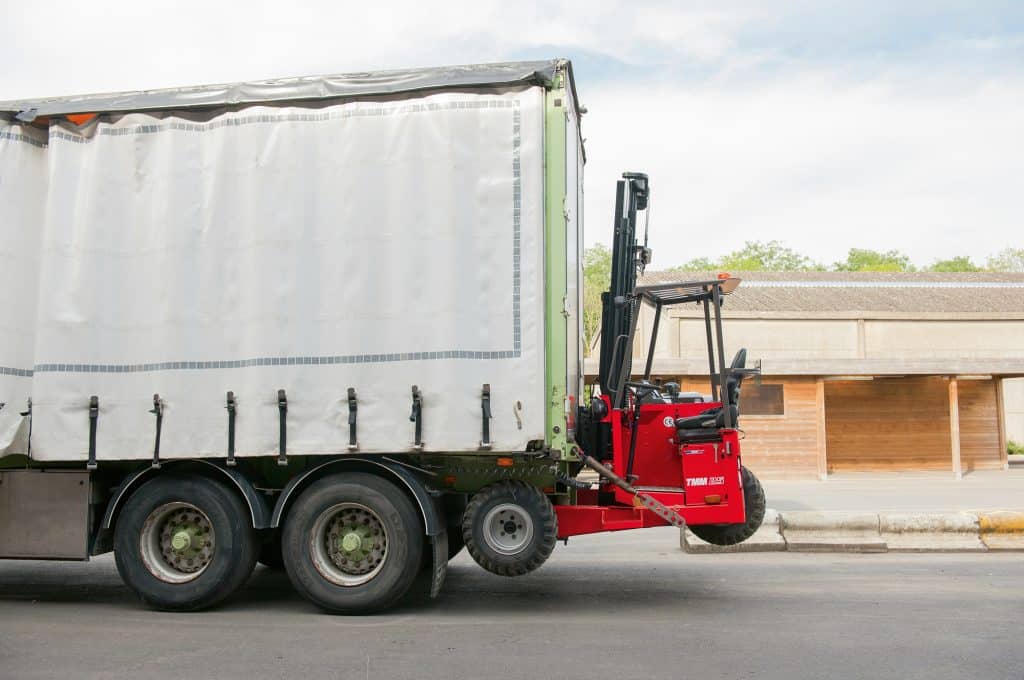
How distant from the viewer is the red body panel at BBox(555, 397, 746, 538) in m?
7.43

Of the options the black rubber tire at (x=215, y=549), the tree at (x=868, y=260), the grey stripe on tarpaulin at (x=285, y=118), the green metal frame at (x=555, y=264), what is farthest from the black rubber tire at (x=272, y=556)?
the tree at (x=868, y=260)

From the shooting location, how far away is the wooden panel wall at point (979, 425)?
26.9 m

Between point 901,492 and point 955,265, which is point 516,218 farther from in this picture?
point 955,265

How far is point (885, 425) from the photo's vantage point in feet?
85.5

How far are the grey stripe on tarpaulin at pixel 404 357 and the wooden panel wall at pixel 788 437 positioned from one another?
52.8ft

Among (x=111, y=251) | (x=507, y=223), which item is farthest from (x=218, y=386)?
(x=507, y=223)

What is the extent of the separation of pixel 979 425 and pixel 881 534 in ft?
61.4

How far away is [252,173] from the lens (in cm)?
761

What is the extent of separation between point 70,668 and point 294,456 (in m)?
2.20

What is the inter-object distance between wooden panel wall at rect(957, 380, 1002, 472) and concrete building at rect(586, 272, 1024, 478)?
0.03 meters

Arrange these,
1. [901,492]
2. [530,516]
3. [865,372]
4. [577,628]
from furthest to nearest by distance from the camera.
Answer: [865,372], [901,492], [530,516], [577,628]

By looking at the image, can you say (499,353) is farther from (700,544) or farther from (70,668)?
(700,544)

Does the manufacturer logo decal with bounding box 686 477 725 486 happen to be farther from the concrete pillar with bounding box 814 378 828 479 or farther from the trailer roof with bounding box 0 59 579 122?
the concrete pillar with bounding box 814 378 828 479

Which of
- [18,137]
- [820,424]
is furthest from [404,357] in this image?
[820,424]
